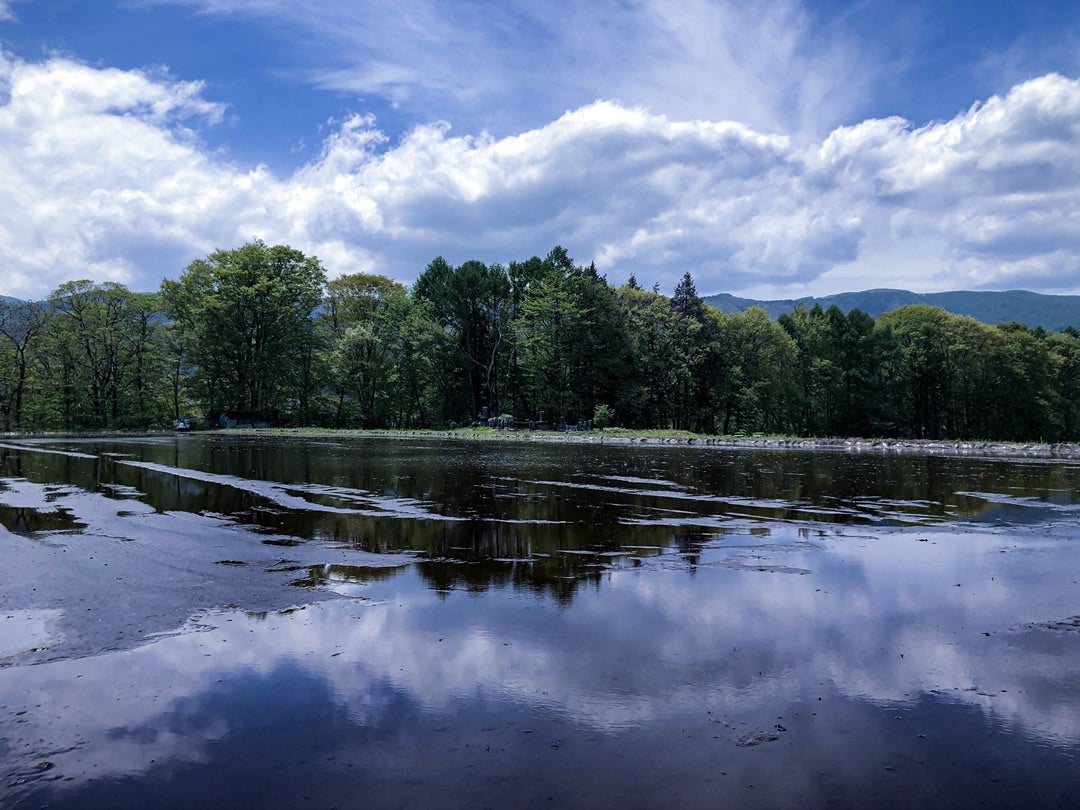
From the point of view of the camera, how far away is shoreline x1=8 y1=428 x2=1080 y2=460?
38.8 meters

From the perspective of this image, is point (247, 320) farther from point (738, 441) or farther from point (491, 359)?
point (738, 441)

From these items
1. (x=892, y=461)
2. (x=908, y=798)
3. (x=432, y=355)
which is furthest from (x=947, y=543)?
(x=432, y=355)

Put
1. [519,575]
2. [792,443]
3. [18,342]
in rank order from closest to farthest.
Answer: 1. [519,575]
2. [792,443]
3. [18,342]

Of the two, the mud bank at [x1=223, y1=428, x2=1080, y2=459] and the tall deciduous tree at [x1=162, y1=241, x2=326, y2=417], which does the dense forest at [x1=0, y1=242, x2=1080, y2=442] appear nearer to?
the tall deciduous tree at [x1=162, y1=241, x2=326, y2=417]

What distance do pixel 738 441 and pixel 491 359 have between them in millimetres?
28068

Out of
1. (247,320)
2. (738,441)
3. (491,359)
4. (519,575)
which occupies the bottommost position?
(738,441)

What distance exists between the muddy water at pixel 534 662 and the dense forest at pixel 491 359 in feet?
161

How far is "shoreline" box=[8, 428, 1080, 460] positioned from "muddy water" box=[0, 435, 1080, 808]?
103ft

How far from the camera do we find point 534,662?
17.7 ft

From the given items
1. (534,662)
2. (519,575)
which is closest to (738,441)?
(519,575)

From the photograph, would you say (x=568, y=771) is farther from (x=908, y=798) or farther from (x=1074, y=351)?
(x=1074, y=351)

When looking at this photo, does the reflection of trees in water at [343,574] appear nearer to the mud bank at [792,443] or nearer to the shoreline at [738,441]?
the shoreline at [738,441]

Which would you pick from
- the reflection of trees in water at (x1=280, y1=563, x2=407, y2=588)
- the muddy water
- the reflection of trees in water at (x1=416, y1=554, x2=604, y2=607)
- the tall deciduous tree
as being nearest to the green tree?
the tall deciduous tree

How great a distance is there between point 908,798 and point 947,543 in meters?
8.53
